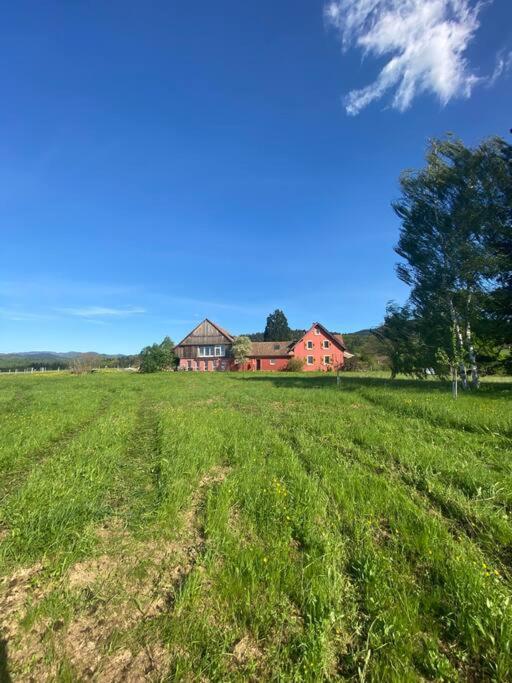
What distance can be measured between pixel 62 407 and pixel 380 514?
14.1m

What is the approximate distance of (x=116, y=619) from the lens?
2832 millimetres

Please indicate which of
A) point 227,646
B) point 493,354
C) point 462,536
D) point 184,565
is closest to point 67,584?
point 184,565

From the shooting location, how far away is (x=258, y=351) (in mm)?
61906

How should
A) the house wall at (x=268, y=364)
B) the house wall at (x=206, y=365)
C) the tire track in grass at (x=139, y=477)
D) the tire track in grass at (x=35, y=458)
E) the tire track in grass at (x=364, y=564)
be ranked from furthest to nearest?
the house wall at (x=206, y=365) → the house wall at (x=268, y=364) → the tire track in grass at (x=35, y=458) → the tire track in grass at (x=139, y=477) → the tire track in grass at (x=364, y=564)

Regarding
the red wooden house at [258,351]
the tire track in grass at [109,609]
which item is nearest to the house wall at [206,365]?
Answer: the red wooden house at [258,351]

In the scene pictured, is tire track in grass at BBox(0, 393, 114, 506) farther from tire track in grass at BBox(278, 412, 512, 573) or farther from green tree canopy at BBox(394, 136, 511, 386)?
green tree canopy at BBox(394, 136, 511, 386)

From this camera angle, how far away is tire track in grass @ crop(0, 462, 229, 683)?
242 centimetres

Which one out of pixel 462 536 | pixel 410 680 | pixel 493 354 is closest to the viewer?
pixel 410 680

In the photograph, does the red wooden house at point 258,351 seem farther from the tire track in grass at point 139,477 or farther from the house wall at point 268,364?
the tire track in grass at point 139,477

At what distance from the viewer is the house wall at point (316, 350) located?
57.5 m

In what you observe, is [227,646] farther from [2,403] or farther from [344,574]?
[2,403]

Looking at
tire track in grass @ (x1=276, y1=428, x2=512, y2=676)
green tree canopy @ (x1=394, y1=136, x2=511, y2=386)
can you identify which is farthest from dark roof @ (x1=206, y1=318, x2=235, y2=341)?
tire track in grass @ (x1=276, y1=428, x2=512, y2=676)

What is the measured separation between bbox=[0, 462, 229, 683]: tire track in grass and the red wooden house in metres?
54.3

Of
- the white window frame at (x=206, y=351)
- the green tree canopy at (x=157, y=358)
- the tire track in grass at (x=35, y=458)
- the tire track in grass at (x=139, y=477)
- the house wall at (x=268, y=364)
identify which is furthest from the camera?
the white window frame at (x=206, y=351)
